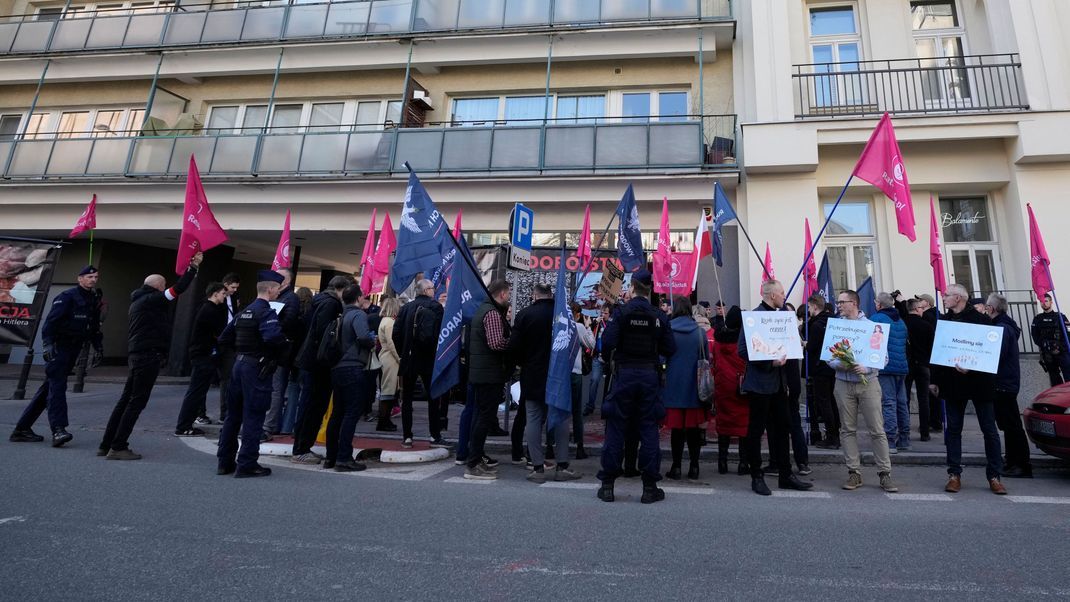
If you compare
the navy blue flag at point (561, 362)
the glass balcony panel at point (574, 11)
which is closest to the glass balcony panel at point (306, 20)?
the glass balcony panel at point (574, 11)

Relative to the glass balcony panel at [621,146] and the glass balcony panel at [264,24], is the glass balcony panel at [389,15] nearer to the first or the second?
the glass balcony panel at [264,24]

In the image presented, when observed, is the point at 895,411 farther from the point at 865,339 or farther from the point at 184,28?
the point at 184,28

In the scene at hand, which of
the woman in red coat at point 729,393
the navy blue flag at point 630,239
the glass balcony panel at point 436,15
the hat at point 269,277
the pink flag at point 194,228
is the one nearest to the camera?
the hat at point 269,277

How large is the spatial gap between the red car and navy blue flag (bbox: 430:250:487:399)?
6091 mm

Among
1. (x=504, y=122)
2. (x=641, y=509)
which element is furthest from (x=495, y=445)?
(x=504, y=122)

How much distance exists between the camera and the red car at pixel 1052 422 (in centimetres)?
526

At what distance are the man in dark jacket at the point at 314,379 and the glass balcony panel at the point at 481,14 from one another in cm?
1015

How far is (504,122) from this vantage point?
43.6 feet

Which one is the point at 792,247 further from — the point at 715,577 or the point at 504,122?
the point at 715,577

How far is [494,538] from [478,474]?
6.06ft

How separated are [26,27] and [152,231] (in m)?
8.15

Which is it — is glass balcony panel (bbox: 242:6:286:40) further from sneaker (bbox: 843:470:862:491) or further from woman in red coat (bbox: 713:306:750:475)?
sneaker (bbox: 843:470:862:491)

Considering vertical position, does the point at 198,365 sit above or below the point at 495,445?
above

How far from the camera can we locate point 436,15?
45.2 feet
